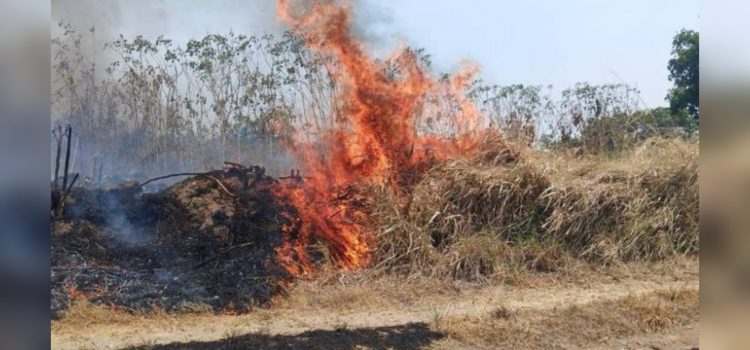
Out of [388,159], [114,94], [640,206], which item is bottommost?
[640,206]

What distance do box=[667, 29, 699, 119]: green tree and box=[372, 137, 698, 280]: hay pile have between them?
0.81m

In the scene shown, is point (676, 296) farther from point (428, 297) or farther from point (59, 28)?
point (59, 28)

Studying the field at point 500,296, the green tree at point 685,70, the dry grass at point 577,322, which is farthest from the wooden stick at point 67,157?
the green tree at point 685,70

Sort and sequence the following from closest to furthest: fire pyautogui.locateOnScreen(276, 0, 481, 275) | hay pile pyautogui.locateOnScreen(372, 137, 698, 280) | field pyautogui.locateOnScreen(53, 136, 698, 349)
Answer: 1. field pyautogui.locateOnScreen(53, 136, 698, 349)
2. fire pyautogui.locateOnScreen(276, 0, 481, 275)
3. hay pile pyautogui.locateOnScreen(372, 137, 698, 280)

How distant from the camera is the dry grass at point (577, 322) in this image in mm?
5359

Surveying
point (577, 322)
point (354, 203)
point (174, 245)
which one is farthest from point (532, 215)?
point (174, 245)

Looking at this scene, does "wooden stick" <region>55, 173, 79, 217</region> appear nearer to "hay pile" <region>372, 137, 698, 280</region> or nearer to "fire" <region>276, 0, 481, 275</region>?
"fire" <region>276, 0, 481, 275</region>

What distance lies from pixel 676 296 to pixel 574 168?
1.83 m

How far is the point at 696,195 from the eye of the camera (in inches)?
273

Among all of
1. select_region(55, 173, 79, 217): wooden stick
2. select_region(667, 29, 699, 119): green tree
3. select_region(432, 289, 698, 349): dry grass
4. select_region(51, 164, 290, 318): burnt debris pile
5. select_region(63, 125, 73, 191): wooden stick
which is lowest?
select_region(432, 289, 698, 349): dry grass

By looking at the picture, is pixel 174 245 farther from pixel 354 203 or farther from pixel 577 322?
pixel 577 322

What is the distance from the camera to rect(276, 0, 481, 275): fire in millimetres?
6480

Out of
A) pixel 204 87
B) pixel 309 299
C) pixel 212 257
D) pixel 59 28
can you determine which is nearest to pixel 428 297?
pixel 309 299

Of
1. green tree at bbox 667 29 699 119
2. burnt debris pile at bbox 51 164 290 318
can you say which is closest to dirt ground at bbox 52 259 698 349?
burnt debris pile at bbox 51 164 290 318
